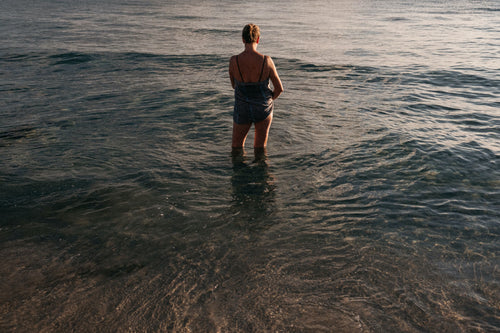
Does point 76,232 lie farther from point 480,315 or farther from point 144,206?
point 480,315

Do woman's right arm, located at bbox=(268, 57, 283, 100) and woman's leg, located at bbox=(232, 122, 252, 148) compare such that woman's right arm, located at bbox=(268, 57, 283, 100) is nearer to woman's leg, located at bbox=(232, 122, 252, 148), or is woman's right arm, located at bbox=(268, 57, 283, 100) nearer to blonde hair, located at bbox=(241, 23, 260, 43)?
blonde hair, located at bbox=(241, 23, 260, 43)

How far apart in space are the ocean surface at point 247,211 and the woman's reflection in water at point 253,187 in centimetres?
3

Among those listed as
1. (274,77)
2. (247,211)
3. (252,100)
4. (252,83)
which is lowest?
(247,211)

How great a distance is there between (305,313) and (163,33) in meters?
26.1

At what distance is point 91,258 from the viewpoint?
14.2 feet

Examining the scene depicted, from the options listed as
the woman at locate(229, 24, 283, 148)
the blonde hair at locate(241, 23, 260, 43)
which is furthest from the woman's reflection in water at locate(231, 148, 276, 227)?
the blonde hair at locate(241, 23, 260, 43)

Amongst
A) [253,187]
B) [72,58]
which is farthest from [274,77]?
[72,58]

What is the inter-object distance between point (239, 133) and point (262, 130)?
44 centimetres

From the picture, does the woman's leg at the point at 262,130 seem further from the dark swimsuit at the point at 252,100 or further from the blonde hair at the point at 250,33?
the blonde hair at the point at 250,33

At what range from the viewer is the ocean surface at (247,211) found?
3.67m

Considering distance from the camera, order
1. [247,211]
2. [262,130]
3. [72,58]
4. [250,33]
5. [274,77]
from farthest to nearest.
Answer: [72,58] < [262,130] < [274,77] < [250,33] < [247,211]

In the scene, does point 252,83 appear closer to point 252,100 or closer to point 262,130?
point 252,100

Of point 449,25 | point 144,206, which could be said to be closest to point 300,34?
point 449,25

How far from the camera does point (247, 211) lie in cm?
542
